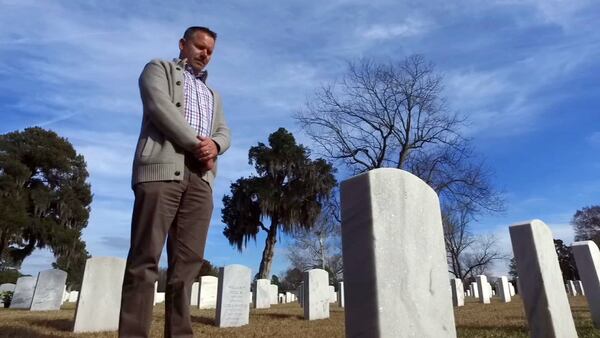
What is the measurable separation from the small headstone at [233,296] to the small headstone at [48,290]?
6.85 meters

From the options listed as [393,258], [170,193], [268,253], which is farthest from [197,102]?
[268,253]

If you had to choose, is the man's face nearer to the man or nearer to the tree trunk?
the man

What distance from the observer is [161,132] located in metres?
2.37

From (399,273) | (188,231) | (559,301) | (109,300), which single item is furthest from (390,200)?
(109,300)

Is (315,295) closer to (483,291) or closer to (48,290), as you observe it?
(48,290)

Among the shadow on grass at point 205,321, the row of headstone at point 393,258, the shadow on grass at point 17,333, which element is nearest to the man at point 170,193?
the row of headstone at point 393,258

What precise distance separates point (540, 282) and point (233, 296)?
517cm

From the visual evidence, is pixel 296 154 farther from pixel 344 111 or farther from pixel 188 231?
pixel 188 231

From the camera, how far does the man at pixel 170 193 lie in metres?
2.11

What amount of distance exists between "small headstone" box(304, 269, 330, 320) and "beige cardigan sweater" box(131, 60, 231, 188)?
669cm

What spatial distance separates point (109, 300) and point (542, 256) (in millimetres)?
5861

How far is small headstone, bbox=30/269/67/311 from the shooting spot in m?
11.3

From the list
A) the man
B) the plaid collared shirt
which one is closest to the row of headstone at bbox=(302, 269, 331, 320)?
the man

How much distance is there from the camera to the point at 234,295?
730cm
